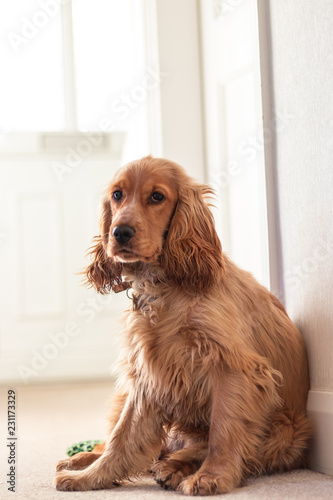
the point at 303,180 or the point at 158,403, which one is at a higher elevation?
the point at 303,180

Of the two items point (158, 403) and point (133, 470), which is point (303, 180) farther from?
point (133, 470)

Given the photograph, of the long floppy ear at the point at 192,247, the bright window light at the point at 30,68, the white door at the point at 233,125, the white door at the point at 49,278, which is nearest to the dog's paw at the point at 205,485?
the long floppy ear at the point at 192,247

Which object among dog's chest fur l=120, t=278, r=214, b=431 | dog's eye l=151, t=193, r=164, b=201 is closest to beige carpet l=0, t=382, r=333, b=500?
dog's chest fur l=120, t=278, r=214, b=431

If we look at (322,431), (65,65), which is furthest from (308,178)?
(65,65)

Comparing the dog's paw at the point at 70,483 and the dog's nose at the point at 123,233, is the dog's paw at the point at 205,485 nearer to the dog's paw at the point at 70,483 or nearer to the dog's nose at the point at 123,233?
the dog's paw at the point at 70,483

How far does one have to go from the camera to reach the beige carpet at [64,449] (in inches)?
56.4

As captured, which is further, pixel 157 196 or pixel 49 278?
pixel 49 278

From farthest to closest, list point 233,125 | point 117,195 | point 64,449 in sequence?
1. point 233,125
2. point 64,449
3. point 117,195

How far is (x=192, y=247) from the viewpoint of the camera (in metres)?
1.57

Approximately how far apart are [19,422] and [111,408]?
44.9 inches

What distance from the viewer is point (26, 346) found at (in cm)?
413

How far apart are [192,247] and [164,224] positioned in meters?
0.10

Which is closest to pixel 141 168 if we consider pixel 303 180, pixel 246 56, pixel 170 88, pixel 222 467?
pixel 303 180

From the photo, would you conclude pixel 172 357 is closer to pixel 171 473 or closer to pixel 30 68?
pixel 171 473
